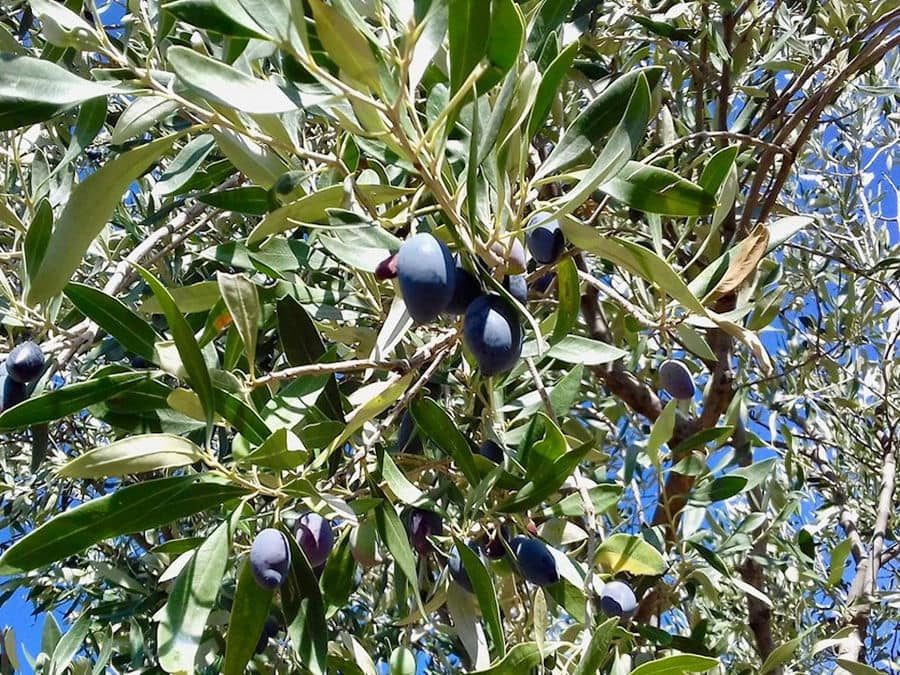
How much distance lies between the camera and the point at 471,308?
3.80ft

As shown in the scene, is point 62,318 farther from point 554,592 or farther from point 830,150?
point 830,150

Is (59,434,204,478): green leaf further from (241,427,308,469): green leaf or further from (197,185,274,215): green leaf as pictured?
(197,185,274,215): green leaf

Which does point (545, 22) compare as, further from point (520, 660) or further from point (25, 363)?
point (25, 363)

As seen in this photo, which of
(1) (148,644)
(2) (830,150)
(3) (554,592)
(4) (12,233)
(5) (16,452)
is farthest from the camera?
(2) (830,150)

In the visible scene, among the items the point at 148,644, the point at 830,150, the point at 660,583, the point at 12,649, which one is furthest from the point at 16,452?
the point at 830,150

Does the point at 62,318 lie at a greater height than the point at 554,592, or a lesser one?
lesser

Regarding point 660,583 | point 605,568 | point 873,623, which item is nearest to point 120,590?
point 660,583

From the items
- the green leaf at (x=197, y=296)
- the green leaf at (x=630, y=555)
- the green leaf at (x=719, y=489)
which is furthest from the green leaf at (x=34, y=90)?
the green leaf at (x=719, y=489)

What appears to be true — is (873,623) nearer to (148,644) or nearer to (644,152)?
(644,152)

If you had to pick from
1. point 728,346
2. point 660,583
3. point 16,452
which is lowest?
point 16,452

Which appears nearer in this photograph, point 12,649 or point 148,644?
point 12,649

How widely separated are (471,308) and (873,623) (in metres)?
3.20

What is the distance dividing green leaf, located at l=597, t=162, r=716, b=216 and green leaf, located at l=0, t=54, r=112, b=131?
0.68m

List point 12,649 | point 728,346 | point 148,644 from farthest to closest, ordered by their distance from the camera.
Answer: point 148,644 → point 728,346 → point 12,649
